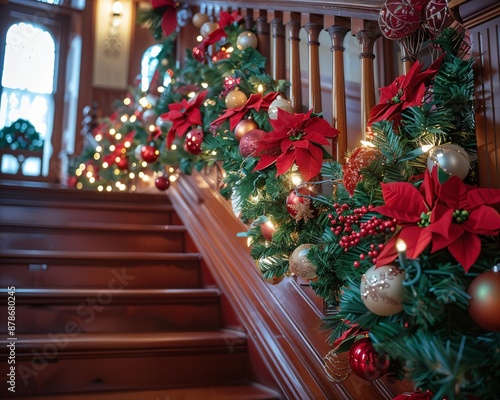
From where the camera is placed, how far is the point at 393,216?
2.99 ft

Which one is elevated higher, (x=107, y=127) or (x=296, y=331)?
(x=107, y=127)

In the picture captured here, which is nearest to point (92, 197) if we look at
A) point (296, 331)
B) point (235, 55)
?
point (235, 55)

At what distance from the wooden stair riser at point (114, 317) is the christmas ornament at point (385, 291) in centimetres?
108

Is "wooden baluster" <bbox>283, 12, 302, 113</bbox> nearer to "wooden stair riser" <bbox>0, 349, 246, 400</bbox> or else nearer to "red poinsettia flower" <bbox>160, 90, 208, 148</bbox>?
"red poinsettia flower" <bbox>160, 90, 208, 148</bbox>

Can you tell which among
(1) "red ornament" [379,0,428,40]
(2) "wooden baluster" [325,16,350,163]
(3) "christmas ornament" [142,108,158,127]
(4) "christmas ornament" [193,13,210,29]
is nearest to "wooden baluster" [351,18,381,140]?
(2) "wooden baluster" [325,16,350,163]

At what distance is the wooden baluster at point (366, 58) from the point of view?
139cm

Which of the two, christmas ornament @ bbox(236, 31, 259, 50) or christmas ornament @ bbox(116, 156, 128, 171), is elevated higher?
christmas ornament @ bbox(236, 31, 259, 50)

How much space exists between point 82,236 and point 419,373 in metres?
1.71

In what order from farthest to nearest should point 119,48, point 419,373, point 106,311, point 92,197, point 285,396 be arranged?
point 119,48, point 92,197, point 106,311, point 285,396, point 419,373

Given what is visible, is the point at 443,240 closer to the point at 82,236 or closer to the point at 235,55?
the point at 235,55

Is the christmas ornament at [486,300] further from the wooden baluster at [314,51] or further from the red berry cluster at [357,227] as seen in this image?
the wooden baluster at [314,51]

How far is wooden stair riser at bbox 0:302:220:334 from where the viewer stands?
1.68 meters

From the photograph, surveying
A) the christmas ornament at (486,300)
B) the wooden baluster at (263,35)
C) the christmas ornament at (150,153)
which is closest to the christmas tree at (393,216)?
the christmas ornament at (486,300)

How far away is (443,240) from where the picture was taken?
2.78 ft
